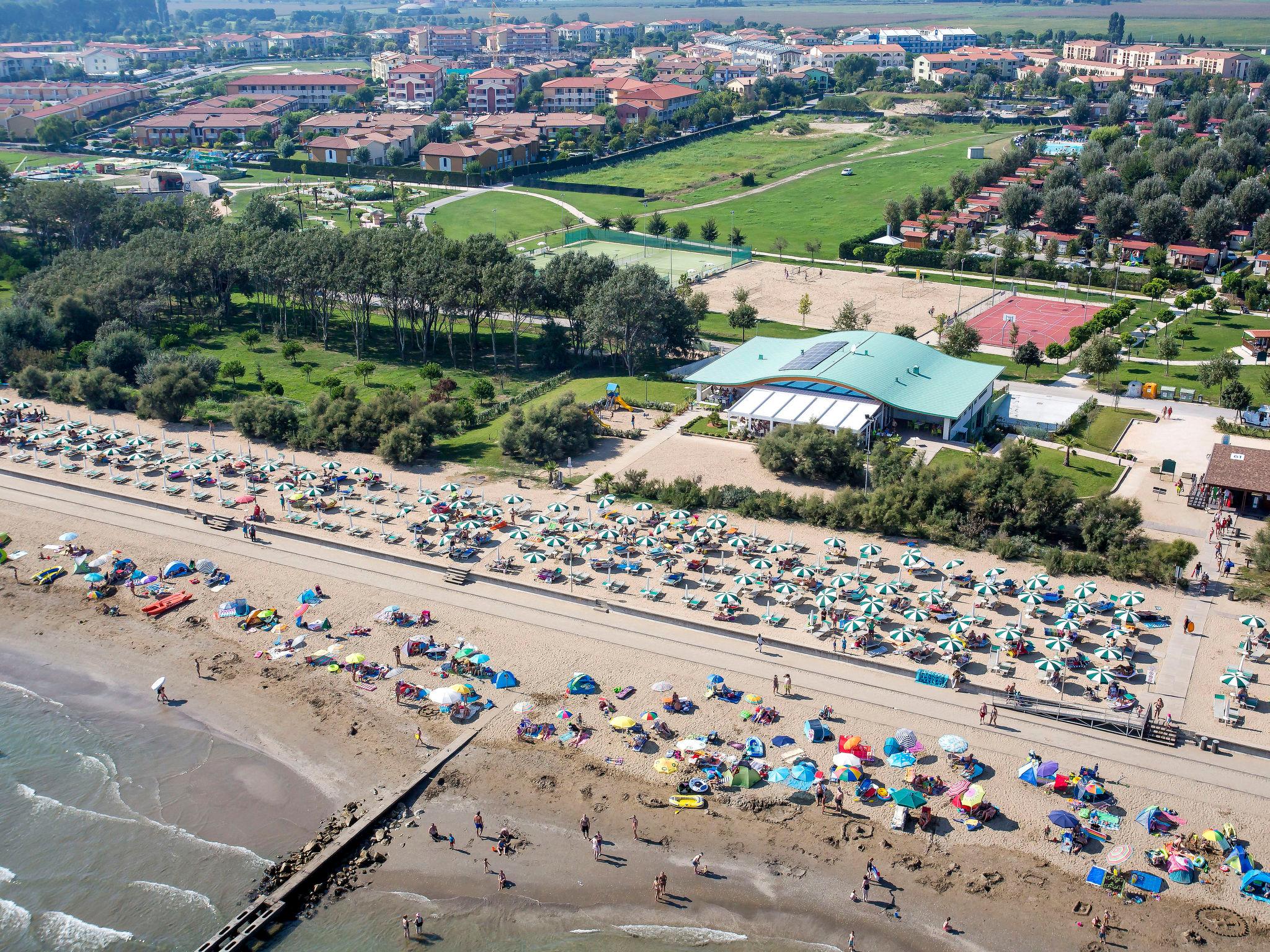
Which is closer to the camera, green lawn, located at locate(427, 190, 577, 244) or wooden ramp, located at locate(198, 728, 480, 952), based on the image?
wooden ramp, located at locate(198, 728, 480, 952)

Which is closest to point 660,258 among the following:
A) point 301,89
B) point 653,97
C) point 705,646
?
point 705,646

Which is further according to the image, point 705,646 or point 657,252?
point 657,252

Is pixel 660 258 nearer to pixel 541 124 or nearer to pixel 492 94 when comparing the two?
pixel 541 124

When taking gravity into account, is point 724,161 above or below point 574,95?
below

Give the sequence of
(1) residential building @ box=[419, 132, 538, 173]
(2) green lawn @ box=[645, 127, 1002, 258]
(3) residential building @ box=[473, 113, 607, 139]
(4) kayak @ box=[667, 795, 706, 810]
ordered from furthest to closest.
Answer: (3) residential building @ box=[473, 113, 607, 139]
(1) residential building @ box=[419, 132, 538, 173]
(2) green lawn @ box=[645, 127, 1002, 258]
(4) kayak @ box=[667, 795, 706, 810]

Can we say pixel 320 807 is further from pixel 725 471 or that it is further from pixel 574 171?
pixel 574 171

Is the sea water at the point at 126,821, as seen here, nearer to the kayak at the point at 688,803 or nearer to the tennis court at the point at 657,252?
the kayak at the point at 688,803

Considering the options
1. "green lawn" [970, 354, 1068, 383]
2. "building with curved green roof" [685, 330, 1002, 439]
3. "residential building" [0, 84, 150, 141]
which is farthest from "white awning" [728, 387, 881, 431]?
"residential building" [0, 84, 150, 141]

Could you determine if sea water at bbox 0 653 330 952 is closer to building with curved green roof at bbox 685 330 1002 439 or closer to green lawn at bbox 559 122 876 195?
building with curved green roof at bbox 685 330 1002 439
